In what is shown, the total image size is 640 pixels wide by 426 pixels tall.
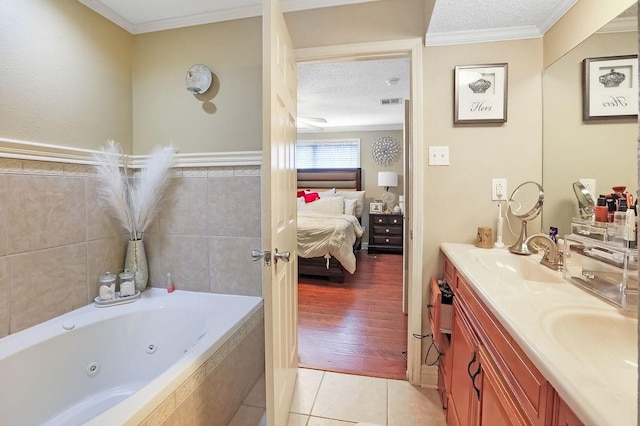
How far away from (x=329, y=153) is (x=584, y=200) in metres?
4.84

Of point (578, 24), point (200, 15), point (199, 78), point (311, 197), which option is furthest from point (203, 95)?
point (311, 197)

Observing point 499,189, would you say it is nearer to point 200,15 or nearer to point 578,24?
point 578,24

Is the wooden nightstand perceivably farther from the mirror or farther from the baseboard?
the mirror

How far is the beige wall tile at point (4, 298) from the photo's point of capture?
1.33 m

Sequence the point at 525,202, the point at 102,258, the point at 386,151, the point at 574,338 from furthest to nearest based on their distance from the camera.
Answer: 1. the point at 386,151
2. the point at 102,258
3. the point at 525,202
4. the point at 574,338

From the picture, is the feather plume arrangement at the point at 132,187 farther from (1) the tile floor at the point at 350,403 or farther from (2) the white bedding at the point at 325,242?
(2) the white bedding at the point at 325,242

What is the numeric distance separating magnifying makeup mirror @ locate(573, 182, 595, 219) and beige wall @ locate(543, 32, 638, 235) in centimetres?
3

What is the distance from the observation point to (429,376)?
69.3 inches

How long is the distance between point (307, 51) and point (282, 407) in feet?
6.58

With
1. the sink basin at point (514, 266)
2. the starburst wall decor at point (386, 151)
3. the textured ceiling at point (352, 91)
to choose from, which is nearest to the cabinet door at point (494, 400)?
the sink basin at point (514, 266)

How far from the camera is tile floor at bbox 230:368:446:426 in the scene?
150cm

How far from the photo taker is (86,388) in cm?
144

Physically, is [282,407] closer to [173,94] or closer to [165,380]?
[165,380]

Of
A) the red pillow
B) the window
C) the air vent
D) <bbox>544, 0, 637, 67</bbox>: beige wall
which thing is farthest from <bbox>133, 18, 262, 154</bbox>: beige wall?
the window
